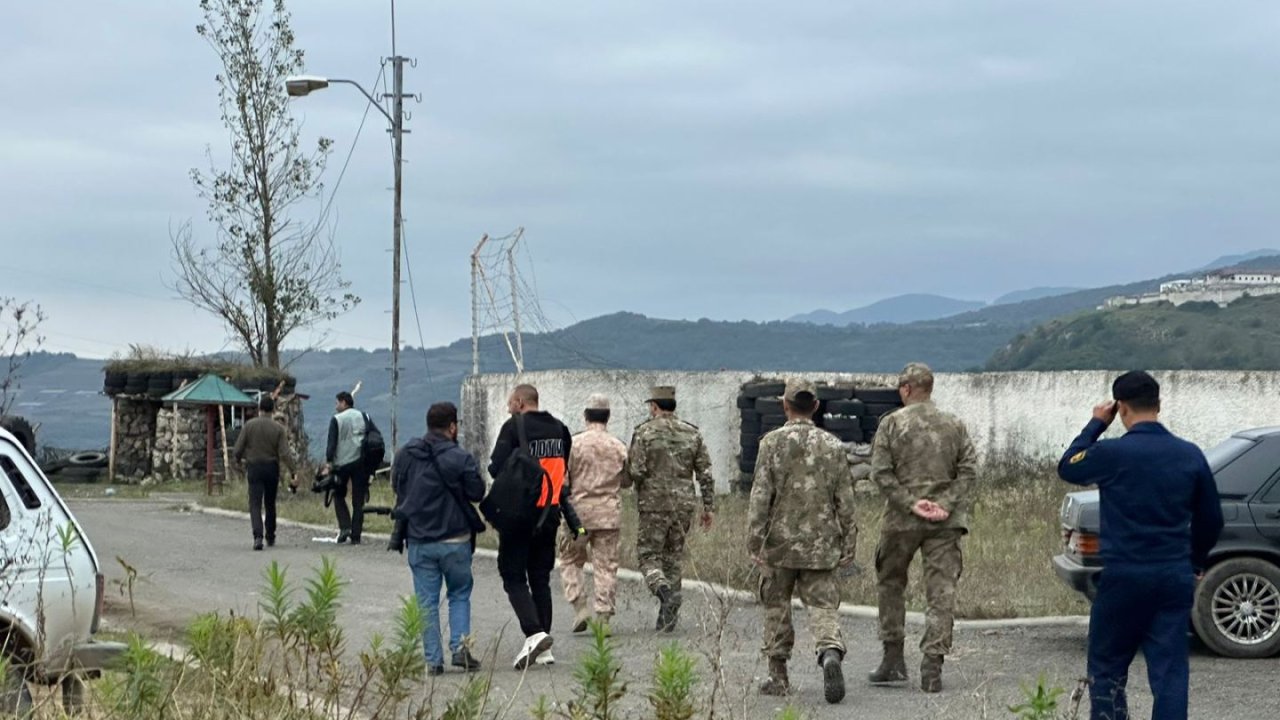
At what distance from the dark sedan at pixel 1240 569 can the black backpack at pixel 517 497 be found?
11.6 feet

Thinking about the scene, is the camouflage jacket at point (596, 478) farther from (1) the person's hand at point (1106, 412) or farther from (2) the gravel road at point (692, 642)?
(1) the person's hand at point (1106, 412)

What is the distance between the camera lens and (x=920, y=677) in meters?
11.0

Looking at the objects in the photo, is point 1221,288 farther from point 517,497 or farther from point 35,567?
point 35,567

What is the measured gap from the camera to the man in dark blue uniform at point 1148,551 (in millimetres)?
7914

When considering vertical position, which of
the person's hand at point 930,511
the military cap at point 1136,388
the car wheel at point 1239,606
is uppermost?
the military cap at point 1136,388

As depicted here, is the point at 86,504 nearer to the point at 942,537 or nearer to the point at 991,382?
the point at 991,382

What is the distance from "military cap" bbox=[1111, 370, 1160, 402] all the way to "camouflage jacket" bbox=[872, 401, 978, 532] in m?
2.36

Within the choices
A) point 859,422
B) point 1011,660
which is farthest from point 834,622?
point 859,422

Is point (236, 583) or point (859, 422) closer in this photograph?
point (236, 583)

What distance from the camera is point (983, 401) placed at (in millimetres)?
24141

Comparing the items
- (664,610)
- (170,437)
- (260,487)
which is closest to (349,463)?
(260,487)

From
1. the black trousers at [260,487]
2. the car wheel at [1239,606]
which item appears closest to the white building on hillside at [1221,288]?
the black trousers at [260,487]

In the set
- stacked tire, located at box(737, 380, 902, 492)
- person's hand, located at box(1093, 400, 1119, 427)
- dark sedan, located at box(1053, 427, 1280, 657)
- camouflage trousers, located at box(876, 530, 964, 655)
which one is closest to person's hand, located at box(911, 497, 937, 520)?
camouflage trousers, located at box(876, 530, 964, 655)

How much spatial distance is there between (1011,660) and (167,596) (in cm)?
755
